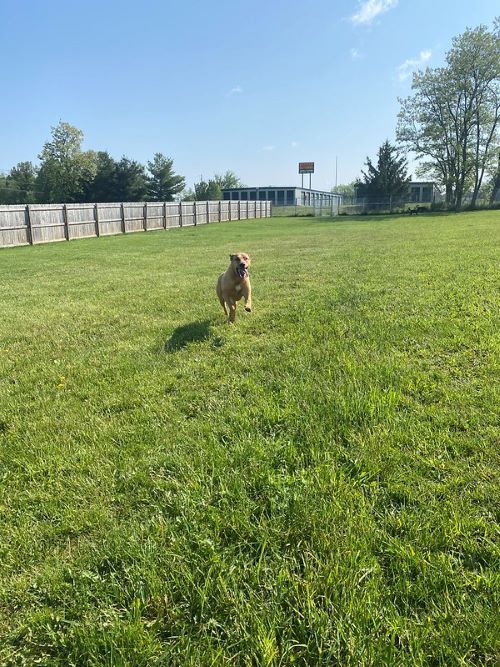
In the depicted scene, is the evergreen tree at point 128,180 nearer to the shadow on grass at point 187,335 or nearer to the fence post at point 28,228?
the fence post at point 28,228

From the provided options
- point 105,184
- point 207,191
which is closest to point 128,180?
point 105,184

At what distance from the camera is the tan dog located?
482 cm

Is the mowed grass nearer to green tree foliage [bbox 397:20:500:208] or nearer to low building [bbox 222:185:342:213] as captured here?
green tree foliage [bbox 397:20:500:208]

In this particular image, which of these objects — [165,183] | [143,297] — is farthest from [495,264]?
[165,183]

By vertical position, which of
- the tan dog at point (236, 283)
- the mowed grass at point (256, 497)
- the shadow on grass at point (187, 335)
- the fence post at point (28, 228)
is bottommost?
the mowed grass at point (256, 497)

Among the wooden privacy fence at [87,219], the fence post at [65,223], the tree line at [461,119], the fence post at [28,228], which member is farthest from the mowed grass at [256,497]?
the tree line at [461,119]

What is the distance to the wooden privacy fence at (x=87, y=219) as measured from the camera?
59.3ft

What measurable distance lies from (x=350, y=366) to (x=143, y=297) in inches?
177

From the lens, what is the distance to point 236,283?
490cm

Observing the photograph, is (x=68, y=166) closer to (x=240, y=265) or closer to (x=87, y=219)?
(x=87, y=219)

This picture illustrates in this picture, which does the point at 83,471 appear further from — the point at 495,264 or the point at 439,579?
the point at 495,264

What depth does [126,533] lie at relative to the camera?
1.84 m

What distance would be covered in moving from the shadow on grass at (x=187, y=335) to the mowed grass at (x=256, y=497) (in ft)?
0.14

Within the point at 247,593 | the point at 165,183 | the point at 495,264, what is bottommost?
the point at 247,593
